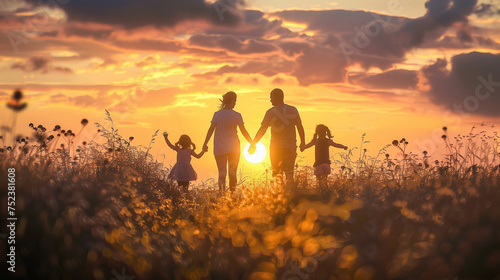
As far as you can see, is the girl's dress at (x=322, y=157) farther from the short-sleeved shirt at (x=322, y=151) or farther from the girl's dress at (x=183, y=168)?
the girl's dress at (x=183, y=168)

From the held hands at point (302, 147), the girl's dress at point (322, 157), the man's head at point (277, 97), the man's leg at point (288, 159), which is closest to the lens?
the man's leg at point (288, 159)

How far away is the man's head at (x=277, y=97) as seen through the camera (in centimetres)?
1096

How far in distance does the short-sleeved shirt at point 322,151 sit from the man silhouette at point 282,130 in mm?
1124

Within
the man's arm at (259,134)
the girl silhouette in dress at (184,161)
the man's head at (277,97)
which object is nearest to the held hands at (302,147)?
the man's arm at (259,134)

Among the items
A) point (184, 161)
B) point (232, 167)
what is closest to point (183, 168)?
point (184, 161)

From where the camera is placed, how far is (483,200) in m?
7.48

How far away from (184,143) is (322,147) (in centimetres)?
327

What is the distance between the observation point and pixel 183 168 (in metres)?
12.5

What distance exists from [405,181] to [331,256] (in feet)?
12.3

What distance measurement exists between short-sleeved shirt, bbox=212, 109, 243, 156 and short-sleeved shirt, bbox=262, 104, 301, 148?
905 millimetres

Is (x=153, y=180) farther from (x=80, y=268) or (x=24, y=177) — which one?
(x=80, y=268)

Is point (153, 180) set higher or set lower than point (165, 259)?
higher

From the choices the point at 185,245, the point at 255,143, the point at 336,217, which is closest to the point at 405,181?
the point at 336,217

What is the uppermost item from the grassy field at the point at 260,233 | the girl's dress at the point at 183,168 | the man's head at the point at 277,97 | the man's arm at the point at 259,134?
the man's head at the point at 277,97
